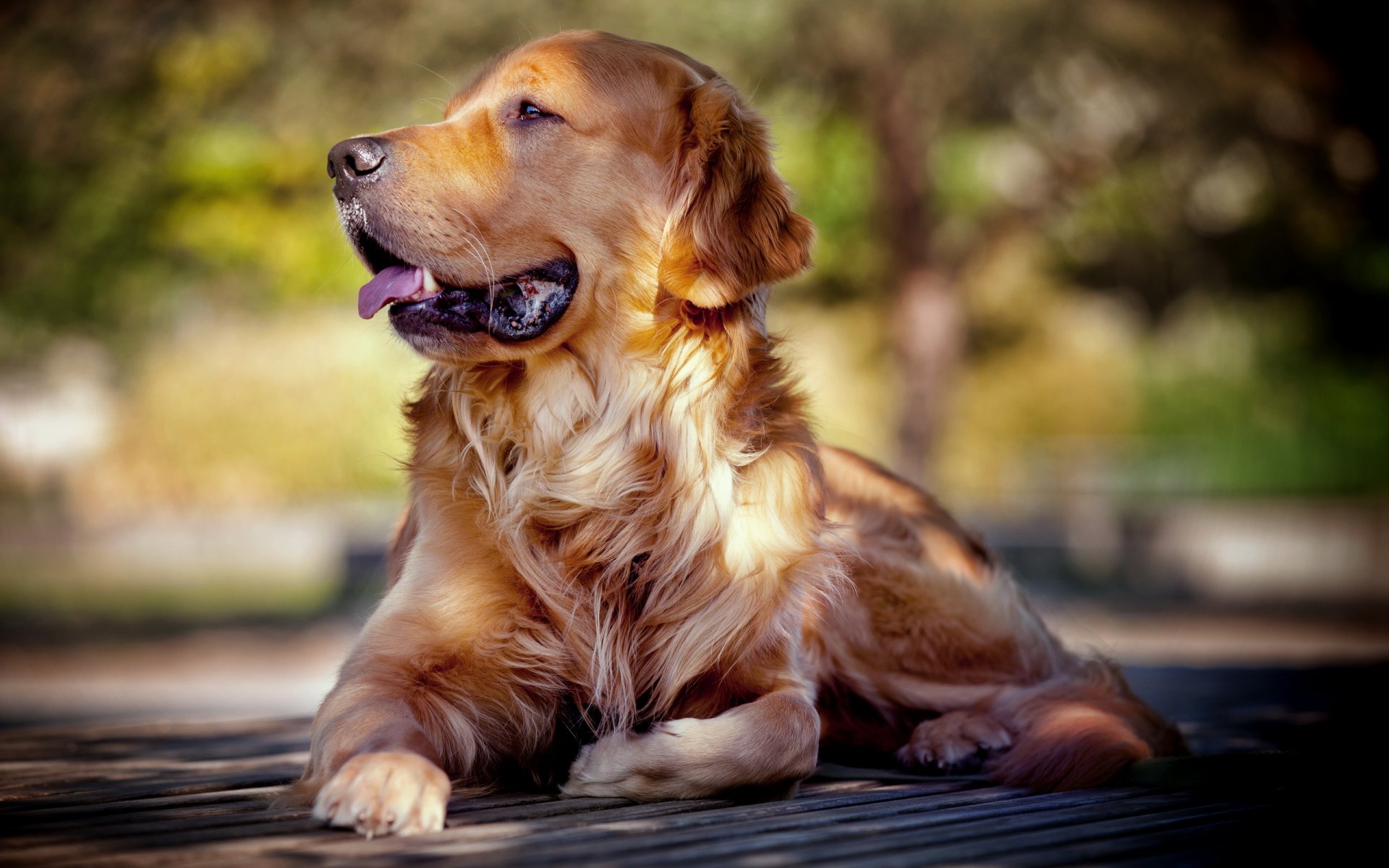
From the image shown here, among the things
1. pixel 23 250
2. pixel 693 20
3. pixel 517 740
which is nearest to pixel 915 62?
pixel 693 20

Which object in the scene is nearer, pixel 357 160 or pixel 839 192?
pixel 357 160

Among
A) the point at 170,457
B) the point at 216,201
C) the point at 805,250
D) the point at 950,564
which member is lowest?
the point at 950,564

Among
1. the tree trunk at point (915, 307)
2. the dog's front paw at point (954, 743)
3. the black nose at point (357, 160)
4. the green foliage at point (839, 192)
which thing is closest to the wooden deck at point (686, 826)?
the dog's front paw at point (954, 743)

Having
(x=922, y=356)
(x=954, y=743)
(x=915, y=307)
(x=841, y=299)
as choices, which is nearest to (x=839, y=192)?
(x=841, y=299)

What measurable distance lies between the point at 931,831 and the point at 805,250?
1449 millimetres

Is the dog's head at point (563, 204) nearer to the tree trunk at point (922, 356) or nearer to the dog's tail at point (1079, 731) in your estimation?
the dog's tail at point (1079, 731)

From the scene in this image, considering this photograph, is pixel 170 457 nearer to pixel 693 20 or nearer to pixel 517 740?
pixel 693 20

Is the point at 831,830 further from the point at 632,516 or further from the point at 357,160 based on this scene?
the point at 357,160

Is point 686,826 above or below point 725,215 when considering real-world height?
below

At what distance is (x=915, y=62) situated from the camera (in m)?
9.83

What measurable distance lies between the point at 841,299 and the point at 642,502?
11.0 metres

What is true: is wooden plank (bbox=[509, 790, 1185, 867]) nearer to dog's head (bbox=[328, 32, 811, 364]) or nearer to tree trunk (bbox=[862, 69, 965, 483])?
dog's head (bbox=[328, 32, 811, 364])

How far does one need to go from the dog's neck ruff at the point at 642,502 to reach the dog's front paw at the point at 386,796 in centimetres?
64

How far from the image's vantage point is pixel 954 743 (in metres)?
3.42
